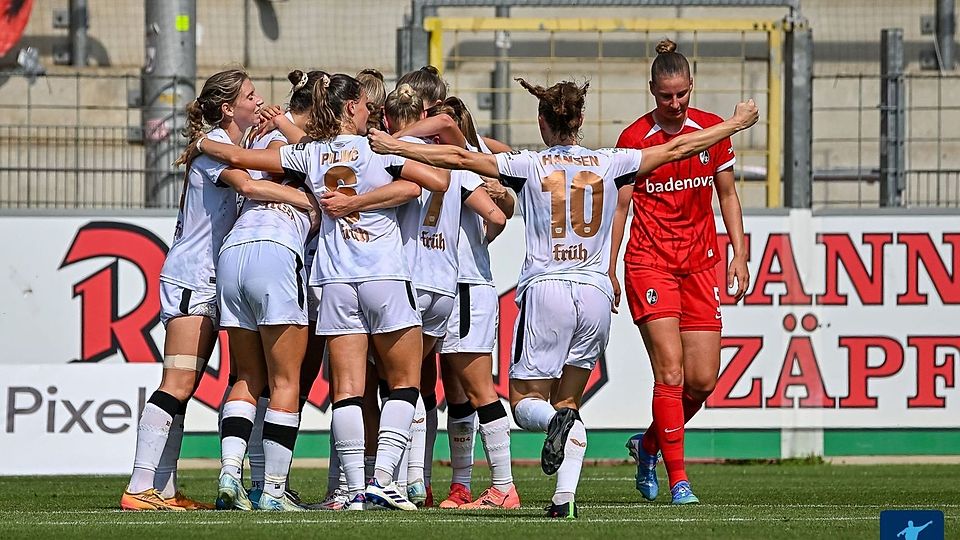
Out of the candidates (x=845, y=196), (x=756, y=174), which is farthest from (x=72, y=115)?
(x=845, y=196)

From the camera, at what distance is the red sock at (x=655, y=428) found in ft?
26.3

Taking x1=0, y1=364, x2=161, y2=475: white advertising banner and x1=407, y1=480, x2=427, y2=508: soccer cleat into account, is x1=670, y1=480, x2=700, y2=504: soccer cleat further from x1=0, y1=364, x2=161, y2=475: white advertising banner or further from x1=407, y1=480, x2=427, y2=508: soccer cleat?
x1=0, y1=364, x2=161, y2=475: white advertising banner

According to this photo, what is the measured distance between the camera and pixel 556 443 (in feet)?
20.0

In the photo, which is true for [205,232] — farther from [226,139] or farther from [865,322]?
[865,322]

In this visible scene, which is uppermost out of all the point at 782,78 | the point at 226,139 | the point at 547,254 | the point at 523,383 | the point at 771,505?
the point at 782,78

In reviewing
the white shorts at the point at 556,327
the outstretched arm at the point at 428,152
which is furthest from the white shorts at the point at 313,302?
the white shorts at the point at 556,327

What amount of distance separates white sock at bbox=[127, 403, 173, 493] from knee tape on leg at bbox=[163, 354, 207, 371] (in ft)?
0.74

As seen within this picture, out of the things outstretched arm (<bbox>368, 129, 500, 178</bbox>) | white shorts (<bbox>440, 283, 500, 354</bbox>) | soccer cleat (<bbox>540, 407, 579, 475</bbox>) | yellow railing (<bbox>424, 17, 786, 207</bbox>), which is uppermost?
yellow railing (<bbox>424, 17, 786, 207</bbox>)

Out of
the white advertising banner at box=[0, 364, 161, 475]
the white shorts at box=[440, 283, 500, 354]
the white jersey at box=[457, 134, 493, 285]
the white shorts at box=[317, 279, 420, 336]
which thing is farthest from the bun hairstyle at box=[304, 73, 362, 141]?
the white advertising banner at box=[0, 364, 161, 475]

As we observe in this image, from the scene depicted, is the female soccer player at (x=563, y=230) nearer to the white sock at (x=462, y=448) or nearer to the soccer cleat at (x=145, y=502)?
the white sock at (x=462, y=448)

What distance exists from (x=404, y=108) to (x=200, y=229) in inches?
46.5

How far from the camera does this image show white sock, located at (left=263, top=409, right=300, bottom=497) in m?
7.07

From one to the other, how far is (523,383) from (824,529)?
5.03 ft

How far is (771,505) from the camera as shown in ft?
25.0
